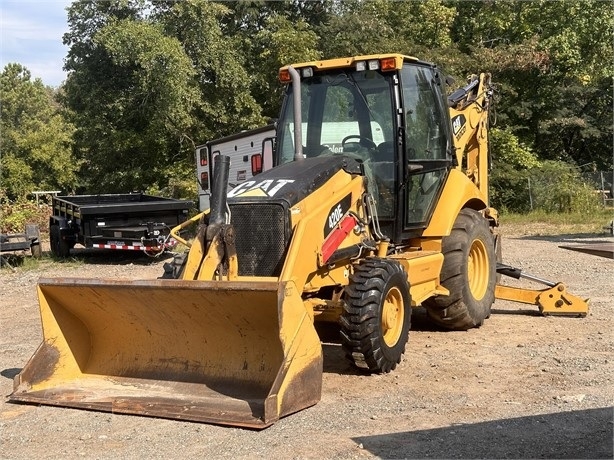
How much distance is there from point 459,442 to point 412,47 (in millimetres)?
21678

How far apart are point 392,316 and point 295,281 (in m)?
0.93

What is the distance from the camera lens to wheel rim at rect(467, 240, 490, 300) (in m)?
8.24

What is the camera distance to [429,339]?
7578 mm

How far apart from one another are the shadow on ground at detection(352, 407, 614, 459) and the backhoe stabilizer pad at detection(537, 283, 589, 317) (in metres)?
3.54

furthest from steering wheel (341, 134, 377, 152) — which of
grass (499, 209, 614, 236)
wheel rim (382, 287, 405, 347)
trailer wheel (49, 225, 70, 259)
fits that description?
grass (499, 209, 614, 236)

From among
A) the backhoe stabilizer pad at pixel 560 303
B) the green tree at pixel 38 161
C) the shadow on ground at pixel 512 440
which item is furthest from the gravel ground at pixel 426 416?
the green tree at pixel 38 161

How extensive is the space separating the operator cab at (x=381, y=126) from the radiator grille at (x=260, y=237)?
4.46 feet

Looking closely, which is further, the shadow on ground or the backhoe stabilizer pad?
the backhoe stabilizer pad

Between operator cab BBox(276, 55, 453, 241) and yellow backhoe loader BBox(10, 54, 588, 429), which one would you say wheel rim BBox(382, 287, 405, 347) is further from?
operator cab BBox(276, 55, 453, 241)

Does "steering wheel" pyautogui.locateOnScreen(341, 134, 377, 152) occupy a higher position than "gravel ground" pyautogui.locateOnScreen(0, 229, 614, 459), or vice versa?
"steering wheel" pyautogui.locateOnScreen(341, 134, 377, 152)

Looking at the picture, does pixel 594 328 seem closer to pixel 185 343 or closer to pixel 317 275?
pixel 317 275

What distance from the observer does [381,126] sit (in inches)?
274

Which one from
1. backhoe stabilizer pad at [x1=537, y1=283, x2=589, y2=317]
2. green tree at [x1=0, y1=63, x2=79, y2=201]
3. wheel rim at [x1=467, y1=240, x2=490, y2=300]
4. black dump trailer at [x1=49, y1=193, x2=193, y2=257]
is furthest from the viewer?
green tree at [x1=0, y1=63, x2=79, y2=201]

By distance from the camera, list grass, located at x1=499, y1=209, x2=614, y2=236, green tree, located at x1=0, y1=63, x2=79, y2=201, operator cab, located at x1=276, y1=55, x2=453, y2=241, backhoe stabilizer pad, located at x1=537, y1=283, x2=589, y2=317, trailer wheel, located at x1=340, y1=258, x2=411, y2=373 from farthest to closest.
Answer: green tree, located at x1=0, y1=63, x2=79, y2=201 → grass, located at x1=499, y1=209, x2=614, y2=236 → backhoe stabilizer pad, located at x1=537, y1=283, x2=589, y2=317 → operator cab, located at x1=276, y1=55, x2=453, y2=241 → trailer wheel, located at x1=340, y1=258, x2=411, y2=373
